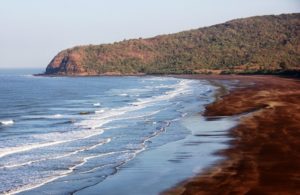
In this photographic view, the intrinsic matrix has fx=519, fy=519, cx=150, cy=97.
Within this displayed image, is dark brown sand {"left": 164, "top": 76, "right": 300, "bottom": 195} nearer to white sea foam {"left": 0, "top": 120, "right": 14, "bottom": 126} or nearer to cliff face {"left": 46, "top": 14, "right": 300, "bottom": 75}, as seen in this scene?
white sea foam {"left": 0, "top": 120, "right": 14, "bottom": 126}

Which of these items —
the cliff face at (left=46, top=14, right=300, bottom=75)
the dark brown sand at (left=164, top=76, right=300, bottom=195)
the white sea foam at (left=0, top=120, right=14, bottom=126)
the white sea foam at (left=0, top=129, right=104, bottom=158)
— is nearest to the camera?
the dark brown sand at (left=164, top=76, right=300, bottom=195)

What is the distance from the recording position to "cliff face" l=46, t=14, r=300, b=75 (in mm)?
150375

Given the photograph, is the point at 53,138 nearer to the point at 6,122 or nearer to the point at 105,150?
the point at 105,150

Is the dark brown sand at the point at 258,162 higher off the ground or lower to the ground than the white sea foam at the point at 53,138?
lower

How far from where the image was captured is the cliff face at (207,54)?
150 meters

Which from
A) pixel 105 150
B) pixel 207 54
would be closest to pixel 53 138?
pixel 105 150

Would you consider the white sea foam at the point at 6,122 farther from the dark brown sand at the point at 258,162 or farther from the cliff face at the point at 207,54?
the cliff face at the point at 207,54

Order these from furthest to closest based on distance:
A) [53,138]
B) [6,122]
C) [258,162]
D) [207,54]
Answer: [207,54], [6,122], [53,138], [258,162]

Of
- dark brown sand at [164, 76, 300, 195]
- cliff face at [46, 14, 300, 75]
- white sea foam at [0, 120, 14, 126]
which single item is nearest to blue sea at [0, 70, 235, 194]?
white sea foam at [0, 120, 14, 126]

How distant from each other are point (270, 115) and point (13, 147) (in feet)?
60.7

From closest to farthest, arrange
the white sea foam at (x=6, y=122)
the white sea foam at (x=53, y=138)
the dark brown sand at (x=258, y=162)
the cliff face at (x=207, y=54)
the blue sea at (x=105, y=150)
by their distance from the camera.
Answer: the dark brown sand at (x=258, y=162) < the blue sea at (x=105, y=150) < the white sea foam at (x=53, y=138) < the white sea foam at (x=6, y=122) < the cliff face at (x=207, y=54)

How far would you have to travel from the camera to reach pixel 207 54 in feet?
561

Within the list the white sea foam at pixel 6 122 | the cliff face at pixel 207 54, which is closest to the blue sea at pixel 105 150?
the white sea foam at pixel 6 122

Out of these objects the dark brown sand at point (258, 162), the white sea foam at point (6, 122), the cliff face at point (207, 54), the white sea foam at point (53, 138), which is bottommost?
the dark brown sand at point (258, 162)
